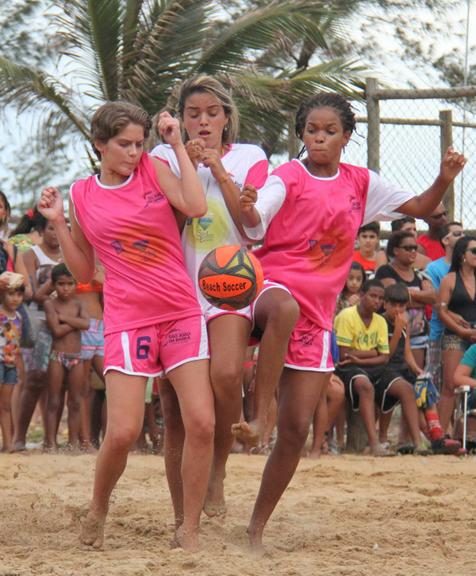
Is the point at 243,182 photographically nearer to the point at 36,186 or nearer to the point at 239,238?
the point at 239,238

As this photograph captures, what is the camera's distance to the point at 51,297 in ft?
31.9

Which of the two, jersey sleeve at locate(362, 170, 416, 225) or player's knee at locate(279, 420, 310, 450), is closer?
player's knee at locate(279, 420, 310, 450)

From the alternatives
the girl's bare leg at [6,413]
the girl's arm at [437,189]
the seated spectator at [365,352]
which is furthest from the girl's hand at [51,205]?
the seated spectator at [365,352]

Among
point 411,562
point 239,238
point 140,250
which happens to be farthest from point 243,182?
point 411,562

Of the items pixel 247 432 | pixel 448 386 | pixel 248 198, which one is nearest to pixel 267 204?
pixel 248 198

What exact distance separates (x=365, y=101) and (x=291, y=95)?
349 centimetres

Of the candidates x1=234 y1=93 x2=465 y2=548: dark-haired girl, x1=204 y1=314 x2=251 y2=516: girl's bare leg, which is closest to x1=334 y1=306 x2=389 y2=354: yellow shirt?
x1=234 y1=93 x2=465 y2=548: dark-haired girl

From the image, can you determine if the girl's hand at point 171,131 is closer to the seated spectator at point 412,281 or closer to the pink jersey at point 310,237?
the pink jersey at point 310,237

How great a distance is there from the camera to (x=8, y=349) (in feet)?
30.7

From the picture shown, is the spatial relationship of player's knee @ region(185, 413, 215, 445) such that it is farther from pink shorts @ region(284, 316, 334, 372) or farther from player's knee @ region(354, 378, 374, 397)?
player's knee @ region(354, 378, 374, 397)

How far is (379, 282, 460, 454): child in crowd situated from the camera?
1014 centimetres

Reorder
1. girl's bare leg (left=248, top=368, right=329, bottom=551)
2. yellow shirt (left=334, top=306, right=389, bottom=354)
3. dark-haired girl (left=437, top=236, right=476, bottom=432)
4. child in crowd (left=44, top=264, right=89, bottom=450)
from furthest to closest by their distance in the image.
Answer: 1. dark-haired girl (left=437, top=236, right=476, bottom=432)
2. yellow shirt (left=334, top=306, right=389, bottom=354)
3. child in crowd (left=44, top=264, right=89, bottom=450)
4. girl's bare leg (left=248, top=368, right=329, bottom=551)

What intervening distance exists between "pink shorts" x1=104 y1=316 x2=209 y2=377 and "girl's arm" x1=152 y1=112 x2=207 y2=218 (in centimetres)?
53

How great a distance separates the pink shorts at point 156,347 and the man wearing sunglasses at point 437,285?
19.4ft
